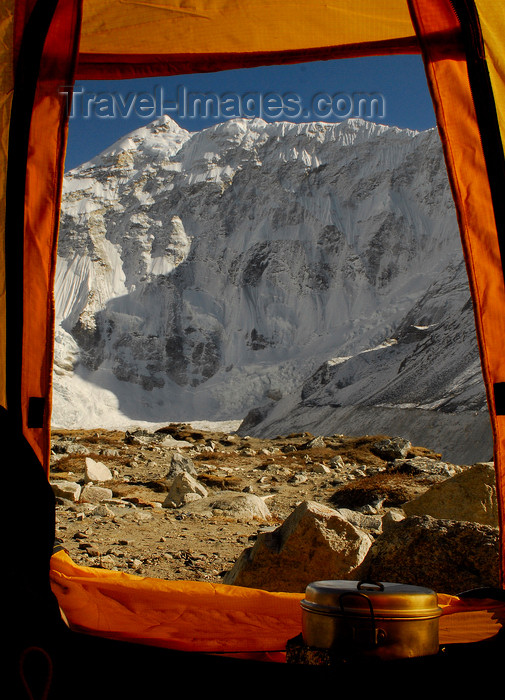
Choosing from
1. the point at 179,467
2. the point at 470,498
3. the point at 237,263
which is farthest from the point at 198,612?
the point at 237,263

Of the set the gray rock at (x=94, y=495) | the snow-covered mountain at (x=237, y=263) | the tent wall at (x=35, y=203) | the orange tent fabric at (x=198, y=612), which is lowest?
the orange tent fabric at (x=198, y=612)

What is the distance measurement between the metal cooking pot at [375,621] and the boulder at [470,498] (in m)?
3.68

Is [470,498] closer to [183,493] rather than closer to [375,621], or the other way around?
[183,493]

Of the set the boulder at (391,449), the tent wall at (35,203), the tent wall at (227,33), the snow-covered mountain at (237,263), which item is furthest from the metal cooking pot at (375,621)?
the snow-covered mountain at (237,263)

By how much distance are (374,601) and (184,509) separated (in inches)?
216

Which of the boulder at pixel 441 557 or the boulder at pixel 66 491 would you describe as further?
the boulder at pixel 66 491

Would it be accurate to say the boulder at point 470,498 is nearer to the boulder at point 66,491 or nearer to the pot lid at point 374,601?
the pot lid at point 374,601

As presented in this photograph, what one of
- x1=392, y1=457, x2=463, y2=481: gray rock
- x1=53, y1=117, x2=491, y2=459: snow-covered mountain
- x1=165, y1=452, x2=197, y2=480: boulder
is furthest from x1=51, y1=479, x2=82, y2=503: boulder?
x1=53, y1=117, x2=491, y2=459: snow-covered mountain

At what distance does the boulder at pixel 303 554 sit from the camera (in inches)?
138

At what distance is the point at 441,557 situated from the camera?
307cm

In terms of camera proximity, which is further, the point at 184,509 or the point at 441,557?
the point at 184,509

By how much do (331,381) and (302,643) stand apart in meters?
42.8

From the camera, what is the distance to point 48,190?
272cm

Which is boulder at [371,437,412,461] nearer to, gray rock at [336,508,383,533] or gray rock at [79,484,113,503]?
gray rock at [79,484,113,503]
